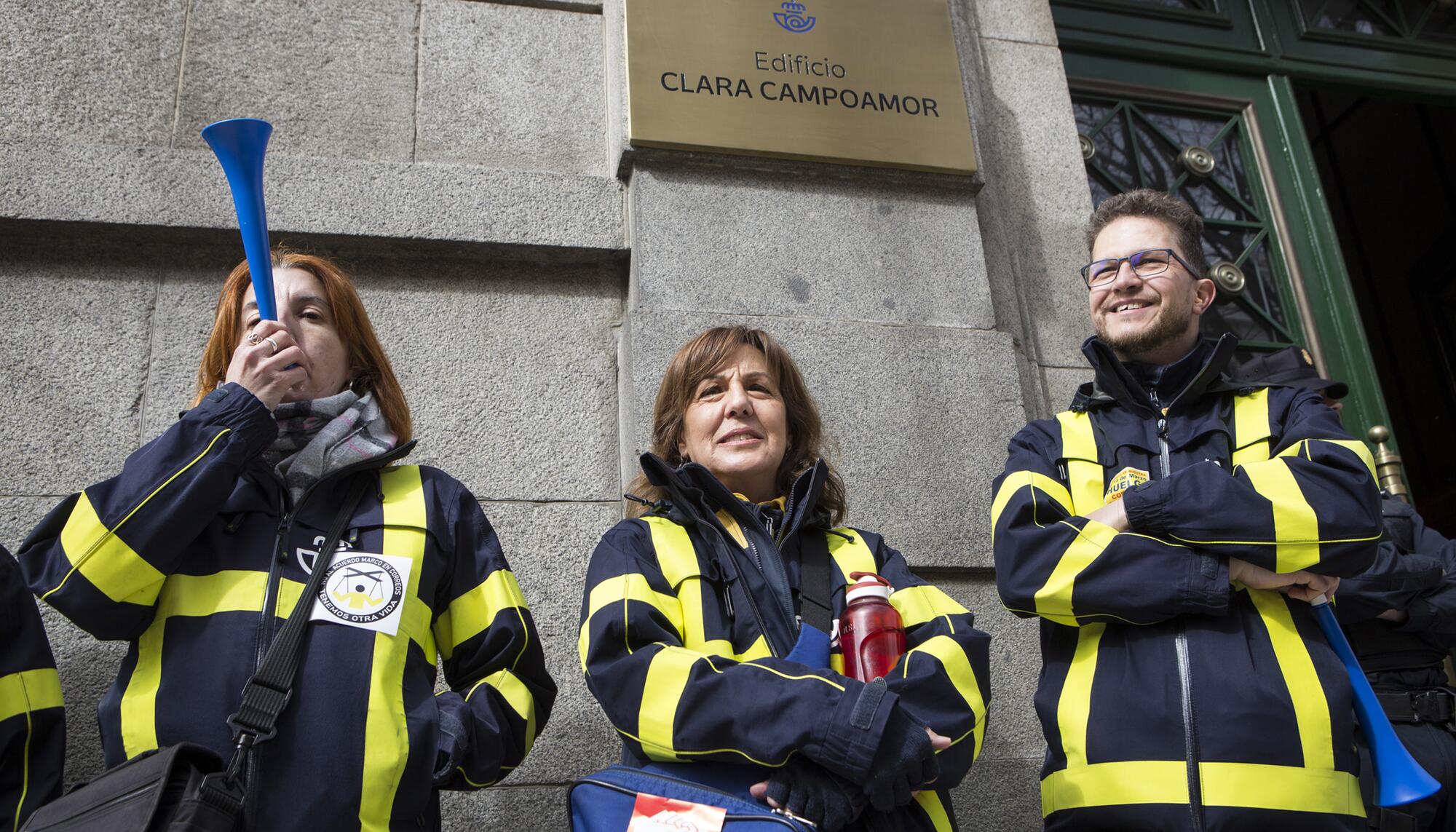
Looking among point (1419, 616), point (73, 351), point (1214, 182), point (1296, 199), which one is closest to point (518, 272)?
point (73, 351)

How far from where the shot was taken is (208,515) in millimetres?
2266

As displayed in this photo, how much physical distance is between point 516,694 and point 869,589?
0.72 m

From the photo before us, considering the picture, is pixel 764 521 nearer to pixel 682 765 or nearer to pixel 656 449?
pixel 656 449

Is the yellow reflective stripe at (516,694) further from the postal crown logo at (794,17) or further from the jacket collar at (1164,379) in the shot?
the postal crown logo at (794,17)

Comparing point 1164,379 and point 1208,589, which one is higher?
point 1164,379

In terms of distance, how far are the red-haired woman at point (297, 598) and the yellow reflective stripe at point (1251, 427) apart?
62.9 inches

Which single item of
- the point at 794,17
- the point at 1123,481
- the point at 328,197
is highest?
the point at 794,17

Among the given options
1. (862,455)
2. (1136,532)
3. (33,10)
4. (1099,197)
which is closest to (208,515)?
(1136,532)

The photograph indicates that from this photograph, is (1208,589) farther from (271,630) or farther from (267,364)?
(267,364)

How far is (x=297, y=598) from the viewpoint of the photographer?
2.33 m

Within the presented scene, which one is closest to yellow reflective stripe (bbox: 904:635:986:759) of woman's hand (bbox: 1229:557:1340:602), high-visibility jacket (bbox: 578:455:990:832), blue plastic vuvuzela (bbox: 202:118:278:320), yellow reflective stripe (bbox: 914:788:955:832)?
high-visibility jacket (bbox: 578:455:990:832)

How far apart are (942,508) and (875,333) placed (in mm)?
605

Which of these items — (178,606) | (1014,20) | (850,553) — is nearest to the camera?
(178,606)

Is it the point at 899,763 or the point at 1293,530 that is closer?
the point at 899,763
